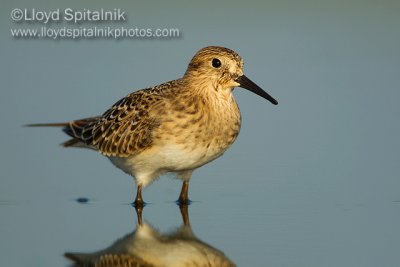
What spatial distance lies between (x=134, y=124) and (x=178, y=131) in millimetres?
763

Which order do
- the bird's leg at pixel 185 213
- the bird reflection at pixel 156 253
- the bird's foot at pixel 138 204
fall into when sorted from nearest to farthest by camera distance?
the bird reflection at pixel 156 253 → the bird's leg at pixel 185 213 → the bird's foot at pixel 138 204

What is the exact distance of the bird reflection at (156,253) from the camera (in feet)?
25.0

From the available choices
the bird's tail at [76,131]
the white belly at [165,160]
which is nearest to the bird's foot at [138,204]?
the white belly at [165,160]

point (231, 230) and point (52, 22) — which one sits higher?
point (52, 22)

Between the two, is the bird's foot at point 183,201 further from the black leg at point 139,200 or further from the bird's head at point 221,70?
the bird's head at point 221,70

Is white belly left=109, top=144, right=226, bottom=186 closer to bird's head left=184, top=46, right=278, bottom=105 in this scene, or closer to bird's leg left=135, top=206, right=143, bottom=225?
bird's leg left=135, top=206, right=143, bottom=225

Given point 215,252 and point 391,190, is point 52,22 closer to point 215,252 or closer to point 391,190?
point 391,190

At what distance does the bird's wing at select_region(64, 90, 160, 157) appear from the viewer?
10242mm

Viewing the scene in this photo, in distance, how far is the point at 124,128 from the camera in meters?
10.6

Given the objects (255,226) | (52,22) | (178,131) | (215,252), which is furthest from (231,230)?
(52,22)

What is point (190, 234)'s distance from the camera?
8.66 metres
